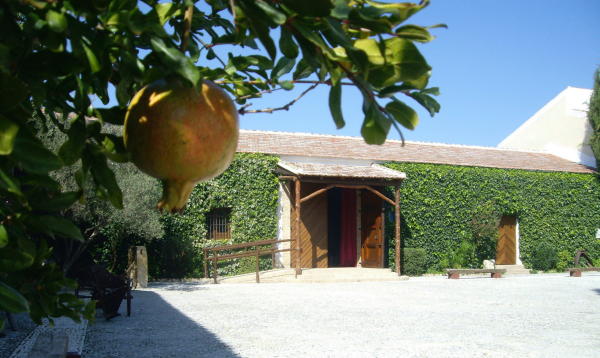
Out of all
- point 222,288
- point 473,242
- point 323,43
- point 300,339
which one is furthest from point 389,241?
point 323,43

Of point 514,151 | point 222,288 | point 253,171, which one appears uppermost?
point 514,151

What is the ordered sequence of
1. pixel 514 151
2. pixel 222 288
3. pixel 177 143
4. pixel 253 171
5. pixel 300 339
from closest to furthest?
pixel 177 143, pixel 300 339, pixel 222 288, pixel 253 171, pixel 514 151

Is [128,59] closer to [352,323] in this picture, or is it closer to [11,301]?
[11,301]

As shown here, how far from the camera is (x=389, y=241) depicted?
16984 millimetres

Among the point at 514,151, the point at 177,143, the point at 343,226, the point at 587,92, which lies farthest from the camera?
the point at 587,92

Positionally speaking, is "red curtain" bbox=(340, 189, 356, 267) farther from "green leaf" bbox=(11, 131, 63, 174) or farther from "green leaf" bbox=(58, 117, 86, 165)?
"green leaf" bbox=(11, 131, 63, 174)

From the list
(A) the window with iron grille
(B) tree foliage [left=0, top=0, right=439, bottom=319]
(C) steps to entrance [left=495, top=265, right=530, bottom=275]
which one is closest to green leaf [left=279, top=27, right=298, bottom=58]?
(B) tree foliage [left=0, top=0, right=439, bottom=319]

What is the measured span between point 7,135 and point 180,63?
25cm

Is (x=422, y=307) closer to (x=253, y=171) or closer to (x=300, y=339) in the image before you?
(x=300, y=339)

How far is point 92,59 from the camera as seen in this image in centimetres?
85

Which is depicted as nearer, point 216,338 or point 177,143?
point 177,143

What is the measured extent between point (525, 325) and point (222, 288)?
23.2 feet

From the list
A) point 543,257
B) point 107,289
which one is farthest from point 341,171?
point 543,257

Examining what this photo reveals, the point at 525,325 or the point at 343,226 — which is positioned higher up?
the point at 343,226
